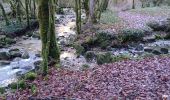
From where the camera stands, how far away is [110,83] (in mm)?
12352

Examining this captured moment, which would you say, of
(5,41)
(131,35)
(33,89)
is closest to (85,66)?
(33,89)

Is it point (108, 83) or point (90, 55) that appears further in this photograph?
point (90, 55)

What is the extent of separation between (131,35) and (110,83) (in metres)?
11.3

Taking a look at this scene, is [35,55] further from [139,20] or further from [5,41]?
[139,20]

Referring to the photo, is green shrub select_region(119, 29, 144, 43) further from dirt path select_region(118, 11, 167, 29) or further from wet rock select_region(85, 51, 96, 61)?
Result: wet rock select_region(85, 51, 96, 61)

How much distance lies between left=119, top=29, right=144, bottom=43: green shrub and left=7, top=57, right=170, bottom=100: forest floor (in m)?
7.39

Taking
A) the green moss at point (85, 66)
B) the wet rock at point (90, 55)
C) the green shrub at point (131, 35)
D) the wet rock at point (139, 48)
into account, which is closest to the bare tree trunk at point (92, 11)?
the green shrub at point (131, 35)

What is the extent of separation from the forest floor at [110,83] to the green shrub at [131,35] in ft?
24.3

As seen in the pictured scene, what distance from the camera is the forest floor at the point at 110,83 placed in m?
11.1

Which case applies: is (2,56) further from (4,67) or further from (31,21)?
(31,21)

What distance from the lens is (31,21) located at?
31891 millimetres

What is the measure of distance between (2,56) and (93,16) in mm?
9927

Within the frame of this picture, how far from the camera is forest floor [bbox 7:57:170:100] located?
11062 millimetres

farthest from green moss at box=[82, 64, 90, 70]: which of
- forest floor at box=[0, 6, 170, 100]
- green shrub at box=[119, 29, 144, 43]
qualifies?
green shrub at box=[119, 29, 144, 43]
